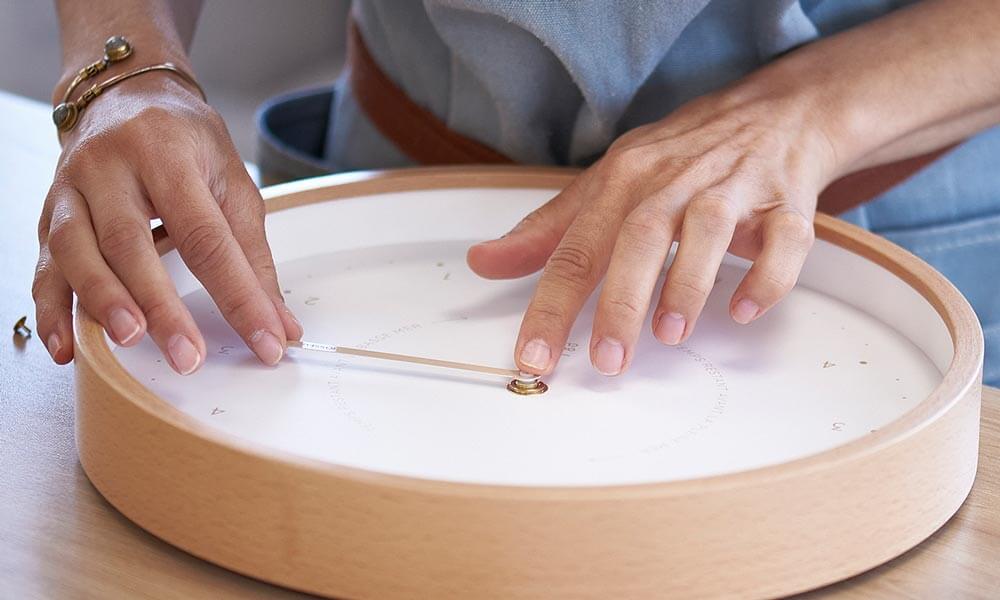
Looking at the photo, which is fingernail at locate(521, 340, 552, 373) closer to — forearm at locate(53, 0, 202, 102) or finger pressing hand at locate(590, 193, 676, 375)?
finger pressing hand at locate(590, 193, 676, 375)

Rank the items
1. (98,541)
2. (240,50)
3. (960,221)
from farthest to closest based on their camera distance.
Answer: (240,50) → (960,221) → (98,541)

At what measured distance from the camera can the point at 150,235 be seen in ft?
2.36

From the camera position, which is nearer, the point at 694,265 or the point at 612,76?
the point at 694,265

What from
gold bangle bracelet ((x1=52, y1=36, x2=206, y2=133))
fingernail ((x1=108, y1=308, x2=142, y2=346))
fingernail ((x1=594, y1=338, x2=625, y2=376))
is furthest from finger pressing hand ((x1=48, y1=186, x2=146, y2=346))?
fingernail ((x1=594, y1=338, x2=625, y2=376))

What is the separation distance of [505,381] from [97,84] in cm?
41

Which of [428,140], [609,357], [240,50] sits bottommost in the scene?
[240,50]

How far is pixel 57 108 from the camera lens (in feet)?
2.90

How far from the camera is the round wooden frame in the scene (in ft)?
1.69

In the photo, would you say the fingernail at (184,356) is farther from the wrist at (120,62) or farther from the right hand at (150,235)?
the wrist at (120,62)

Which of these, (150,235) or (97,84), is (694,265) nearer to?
(150,235)

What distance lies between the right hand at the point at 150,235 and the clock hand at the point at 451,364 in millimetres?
19

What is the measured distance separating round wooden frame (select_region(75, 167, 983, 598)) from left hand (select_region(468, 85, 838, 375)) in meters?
0.15

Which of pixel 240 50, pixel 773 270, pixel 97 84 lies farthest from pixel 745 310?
pixel 240 50

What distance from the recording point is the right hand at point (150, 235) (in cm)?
69
